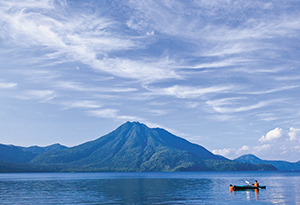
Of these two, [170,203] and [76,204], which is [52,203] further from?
[170,203]

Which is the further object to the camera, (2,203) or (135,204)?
(2,203)

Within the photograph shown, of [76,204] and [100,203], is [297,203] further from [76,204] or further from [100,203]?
[76,204]

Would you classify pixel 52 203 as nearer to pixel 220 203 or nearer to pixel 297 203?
pixel 220 203

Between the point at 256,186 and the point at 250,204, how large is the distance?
136ft

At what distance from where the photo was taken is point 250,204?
6694cm

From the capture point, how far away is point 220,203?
68.3m

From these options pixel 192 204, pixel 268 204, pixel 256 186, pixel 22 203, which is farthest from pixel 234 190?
pixel 22 203

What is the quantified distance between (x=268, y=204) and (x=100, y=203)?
4034 cm

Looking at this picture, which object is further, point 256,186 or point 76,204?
point 256,186

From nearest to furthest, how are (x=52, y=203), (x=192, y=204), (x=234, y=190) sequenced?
(x=192, y=204) → (x=52, y=203) → (x=234, y=190)

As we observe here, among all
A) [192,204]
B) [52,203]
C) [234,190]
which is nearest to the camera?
[192,204]

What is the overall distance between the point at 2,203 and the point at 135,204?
3433cm

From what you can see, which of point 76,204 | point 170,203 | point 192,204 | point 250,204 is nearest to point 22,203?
point 76,204

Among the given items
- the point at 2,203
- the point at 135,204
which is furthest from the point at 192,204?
the point at 2,203
